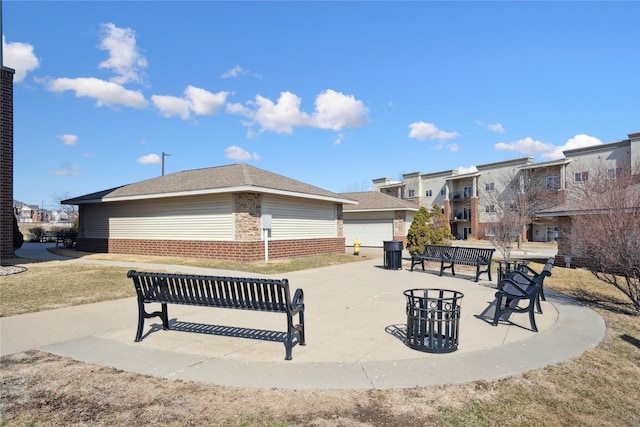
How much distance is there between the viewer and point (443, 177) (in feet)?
180

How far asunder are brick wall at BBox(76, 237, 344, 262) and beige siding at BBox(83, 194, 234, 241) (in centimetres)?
32

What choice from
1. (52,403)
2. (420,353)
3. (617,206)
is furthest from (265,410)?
(617,206)

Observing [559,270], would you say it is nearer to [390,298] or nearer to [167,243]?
[390,298]

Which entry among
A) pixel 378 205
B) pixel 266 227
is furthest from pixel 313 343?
pixel 378 205

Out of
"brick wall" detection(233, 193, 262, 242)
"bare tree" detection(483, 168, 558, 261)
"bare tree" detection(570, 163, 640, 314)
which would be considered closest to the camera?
"bare tree" detection(570, 163, 640, 314)

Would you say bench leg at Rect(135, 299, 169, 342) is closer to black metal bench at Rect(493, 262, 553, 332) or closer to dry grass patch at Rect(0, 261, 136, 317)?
dry grass patch at Rect(0, 261, 136, 317)

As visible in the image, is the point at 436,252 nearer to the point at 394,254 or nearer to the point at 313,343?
the point at 394,254

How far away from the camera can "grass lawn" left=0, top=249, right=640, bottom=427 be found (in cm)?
329

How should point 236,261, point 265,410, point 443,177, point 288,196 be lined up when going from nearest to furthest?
point 265,410 → point 236,261 → point 288,196 → point 443,177

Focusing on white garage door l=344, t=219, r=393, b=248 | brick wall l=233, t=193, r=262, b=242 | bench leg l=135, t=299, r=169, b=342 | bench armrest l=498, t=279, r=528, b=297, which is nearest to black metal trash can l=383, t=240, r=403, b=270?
brick wall l=233, t=193, r=262, b=242

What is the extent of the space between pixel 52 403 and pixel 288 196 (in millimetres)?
15365

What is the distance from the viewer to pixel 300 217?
65.1 feet

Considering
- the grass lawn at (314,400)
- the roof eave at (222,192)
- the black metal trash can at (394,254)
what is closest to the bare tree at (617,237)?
the grass lawn at (314,400)

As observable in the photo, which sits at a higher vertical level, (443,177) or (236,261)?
(443,177)
